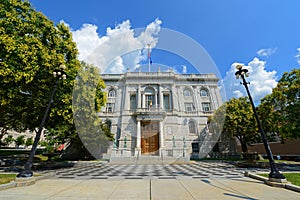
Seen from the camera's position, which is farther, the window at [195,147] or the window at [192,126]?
the window at [192,126]

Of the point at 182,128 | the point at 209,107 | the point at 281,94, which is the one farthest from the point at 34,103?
the point at 209,107

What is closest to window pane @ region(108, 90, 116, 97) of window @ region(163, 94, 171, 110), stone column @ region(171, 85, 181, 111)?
window @ region(163, 94, 171, 110)

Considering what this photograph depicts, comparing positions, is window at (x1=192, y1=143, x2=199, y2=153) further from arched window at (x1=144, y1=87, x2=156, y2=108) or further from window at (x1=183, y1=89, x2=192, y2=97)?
arched window at (x1=144, y1=87, x2=156, y2=108)

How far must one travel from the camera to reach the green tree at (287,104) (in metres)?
10.8

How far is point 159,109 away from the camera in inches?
923

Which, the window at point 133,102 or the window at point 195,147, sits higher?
the window at point 133,102

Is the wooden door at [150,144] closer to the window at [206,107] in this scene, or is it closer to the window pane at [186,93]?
the window pane at [186,93]

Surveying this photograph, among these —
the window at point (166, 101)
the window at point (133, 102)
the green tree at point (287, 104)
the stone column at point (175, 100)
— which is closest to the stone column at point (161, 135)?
the window at point (166, 101)

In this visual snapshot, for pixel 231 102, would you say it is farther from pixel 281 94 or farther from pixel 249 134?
pixel 281 94

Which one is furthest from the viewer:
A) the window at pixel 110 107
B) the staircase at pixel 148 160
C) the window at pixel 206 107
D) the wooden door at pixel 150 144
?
the window at pixel 206 107

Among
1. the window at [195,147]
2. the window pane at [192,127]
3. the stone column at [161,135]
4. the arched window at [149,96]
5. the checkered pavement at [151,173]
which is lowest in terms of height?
the checkered pavement at [151,173]

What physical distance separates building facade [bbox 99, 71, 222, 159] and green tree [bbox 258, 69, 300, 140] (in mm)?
11878

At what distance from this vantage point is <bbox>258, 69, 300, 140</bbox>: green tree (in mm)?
10776

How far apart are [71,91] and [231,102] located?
19.4m
